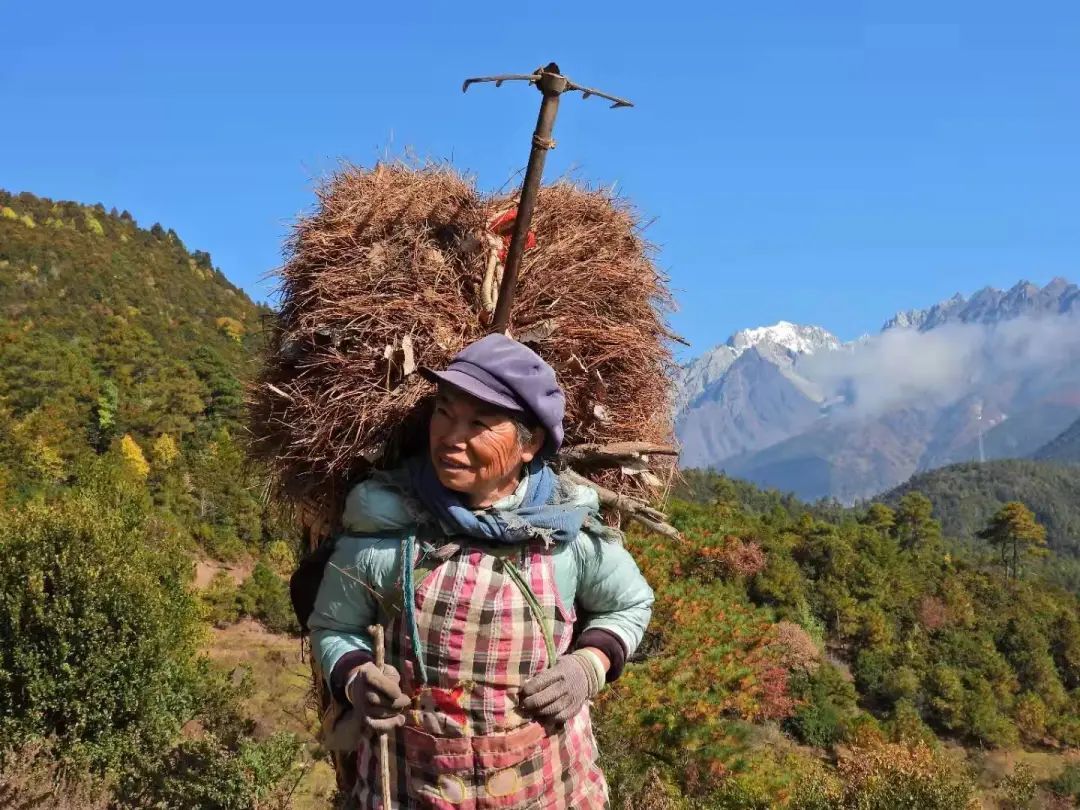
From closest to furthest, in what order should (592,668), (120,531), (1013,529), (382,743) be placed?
1. (382,743)
2. (592,668)
3. (120,531)
4. (1013,529)

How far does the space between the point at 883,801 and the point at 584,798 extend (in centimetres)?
2063

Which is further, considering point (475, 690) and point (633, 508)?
point (633, 508)

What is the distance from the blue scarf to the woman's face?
0.17 feet

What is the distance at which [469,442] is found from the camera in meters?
2.42

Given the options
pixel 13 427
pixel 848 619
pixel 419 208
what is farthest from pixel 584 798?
pixel 848 619

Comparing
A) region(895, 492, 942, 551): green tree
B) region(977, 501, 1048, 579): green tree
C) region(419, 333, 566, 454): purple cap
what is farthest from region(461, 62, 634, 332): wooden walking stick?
region(895, 492, 942, 551): green tree

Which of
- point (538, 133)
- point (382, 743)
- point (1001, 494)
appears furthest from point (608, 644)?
point (1001, 494)

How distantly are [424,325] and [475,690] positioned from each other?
3.61 feet

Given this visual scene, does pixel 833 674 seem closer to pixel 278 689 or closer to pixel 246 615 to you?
pixel 246 615

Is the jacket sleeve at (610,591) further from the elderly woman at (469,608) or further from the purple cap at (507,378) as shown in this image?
the purple cap at (507,378)

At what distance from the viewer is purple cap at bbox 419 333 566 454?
7.69 feet

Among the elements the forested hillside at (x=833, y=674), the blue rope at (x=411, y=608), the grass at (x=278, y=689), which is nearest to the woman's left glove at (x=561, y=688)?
the blue rope at (x=411, y=608)

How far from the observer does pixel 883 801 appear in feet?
64.8

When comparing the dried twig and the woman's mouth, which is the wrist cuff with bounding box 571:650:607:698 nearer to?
the dried twig
